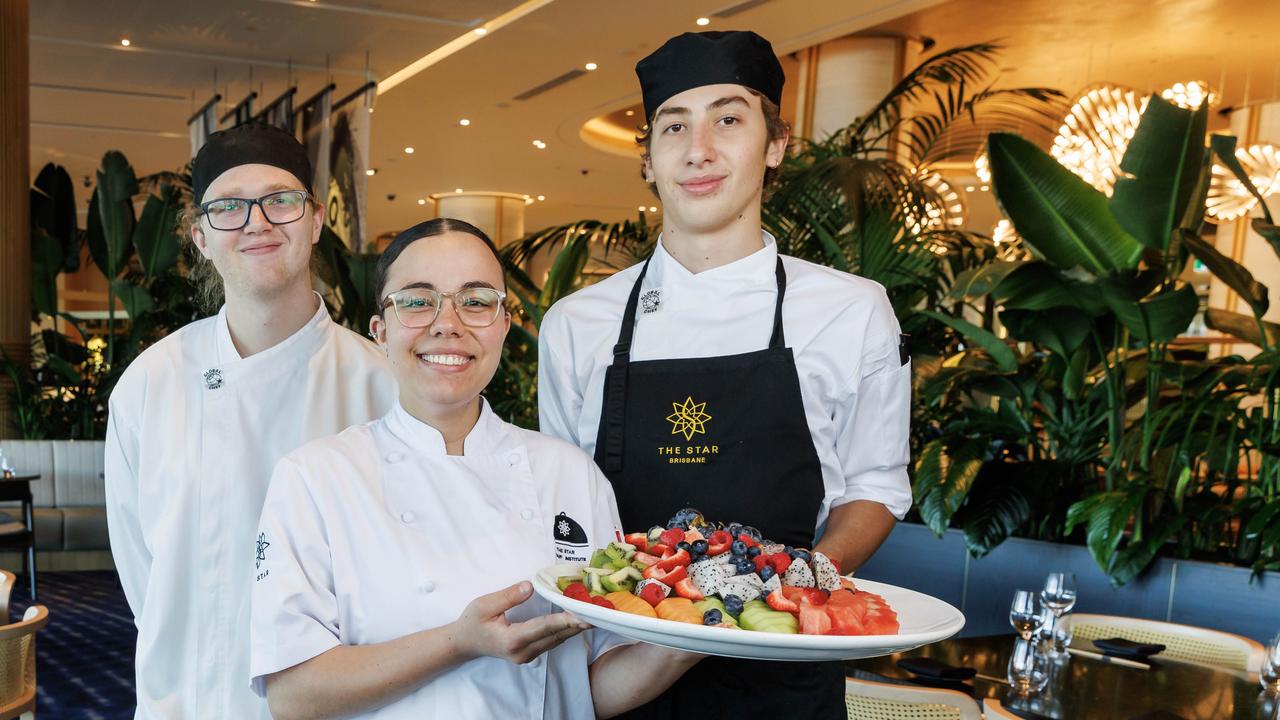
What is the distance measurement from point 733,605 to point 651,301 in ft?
2.23

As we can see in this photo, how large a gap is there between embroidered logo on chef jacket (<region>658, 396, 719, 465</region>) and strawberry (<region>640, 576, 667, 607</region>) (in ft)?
1.42

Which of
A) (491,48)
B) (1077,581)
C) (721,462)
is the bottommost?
(1077,581)

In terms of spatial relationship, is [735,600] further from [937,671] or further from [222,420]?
[937,671]

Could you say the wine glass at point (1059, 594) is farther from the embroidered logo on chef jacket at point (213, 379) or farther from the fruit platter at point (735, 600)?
the embroidered logo on chef jacket at point (213, 379)

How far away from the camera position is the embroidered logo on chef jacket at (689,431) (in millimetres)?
1635

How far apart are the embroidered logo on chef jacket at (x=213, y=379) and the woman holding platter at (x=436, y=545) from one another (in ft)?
1.32

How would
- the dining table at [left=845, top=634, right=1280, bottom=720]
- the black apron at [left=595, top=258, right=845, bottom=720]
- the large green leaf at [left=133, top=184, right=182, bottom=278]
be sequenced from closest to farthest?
the black apron at [left=595, top=258, right=845, bottom=720], the dining table at [left=845, top=634, right=1280, bottom=720], the large green leaf at [left=133, top=184, right=182, bottom=278]

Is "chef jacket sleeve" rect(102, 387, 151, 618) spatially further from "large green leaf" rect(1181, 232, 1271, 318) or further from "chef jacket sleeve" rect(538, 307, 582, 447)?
"large green leaf" rect(1181, 232, 1271, 318)

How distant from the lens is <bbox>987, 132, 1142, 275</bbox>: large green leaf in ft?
13.2

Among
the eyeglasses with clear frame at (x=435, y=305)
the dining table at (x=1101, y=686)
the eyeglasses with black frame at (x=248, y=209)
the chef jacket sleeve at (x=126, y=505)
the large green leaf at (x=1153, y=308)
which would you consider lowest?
the dining table at (x=1101, y=686)

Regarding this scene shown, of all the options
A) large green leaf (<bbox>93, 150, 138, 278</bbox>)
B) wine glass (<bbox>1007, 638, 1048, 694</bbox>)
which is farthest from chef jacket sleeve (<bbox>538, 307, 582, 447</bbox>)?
large green leaf (<bbox>93, 150, 138, 278</bbox>)

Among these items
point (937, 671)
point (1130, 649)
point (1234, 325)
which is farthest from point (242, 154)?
point (1234, 325)

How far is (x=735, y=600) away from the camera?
3.91 feet

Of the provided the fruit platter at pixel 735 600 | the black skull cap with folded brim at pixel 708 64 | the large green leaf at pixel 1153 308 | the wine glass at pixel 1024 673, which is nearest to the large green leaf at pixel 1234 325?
the large green leaf at pixel 1153 308
